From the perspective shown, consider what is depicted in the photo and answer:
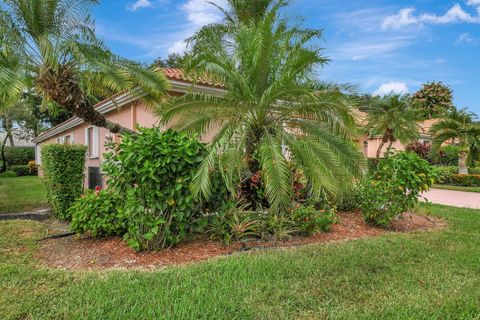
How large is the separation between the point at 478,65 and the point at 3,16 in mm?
18468

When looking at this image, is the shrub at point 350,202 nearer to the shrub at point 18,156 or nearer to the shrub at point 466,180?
the shrub at point 466,180

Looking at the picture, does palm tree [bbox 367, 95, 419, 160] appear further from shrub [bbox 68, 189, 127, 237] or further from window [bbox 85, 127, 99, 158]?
shrub [bbox 68, 189, 127, 237]

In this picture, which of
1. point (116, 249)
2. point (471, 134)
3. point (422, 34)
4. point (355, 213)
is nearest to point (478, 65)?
point (471, 134)

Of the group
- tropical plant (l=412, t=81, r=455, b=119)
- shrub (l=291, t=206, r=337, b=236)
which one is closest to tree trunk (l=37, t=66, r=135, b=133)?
shrub (l=291, t=206, r=337, b=236)

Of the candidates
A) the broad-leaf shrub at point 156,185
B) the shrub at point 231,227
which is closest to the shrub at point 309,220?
the shrub at point 231,227

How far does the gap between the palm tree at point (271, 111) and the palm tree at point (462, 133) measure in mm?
16914

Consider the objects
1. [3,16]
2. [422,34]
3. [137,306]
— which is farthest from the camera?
[422,34]

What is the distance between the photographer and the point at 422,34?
11.3 metres

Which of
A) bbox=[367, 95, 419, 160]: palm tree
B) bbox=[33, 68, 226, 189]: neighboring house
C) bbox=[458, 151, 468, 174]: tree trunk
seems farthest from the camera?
bbox=[458, 151, 468, 174]: tree trunk

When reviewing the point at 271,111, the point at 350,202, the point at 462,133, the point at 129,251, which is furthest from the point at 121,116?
the point at 462,133

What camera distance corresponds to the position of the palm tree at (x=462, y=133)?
19734 millimetres

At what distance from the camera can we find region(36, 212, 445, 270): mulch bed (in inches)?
200

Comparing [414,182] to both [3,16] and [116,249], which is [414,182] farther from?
[3,16]

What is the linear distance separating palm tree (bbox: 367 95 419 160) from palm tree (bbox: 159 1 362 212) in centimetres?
1255
